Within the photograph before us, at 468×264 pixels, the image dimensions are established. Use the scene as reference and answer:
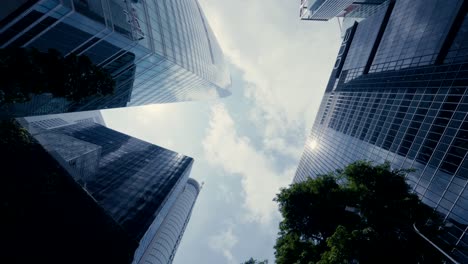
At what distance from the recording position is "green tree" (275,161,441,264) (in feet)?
55.6

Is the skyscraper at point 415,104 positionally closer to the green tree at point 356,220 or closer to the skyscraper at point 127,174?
A: the green tree at point 356,220

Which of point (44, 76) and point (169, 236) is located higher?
point (44, 76)

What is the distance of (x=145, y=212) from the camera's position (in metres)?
52.9

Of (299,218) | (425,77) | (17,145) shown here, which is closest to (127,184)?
(17,145)

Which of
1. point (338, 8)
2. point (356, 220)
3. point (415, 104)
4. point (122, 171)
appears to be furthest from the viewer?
point (338, 8)

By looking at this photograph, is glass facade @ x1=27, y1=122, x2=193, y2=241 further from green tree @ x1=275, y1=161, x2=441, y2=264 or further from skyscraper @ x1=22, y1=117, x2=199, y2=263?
green tree @ x1=275, y1=161, x2=441, y2=264

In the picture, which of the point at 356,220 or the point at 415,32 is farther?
the point at 415,32

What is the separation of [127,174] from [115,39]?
45162 mm

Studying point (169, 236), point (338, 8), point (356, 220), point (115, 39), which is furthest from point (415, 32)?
point (169, 236)

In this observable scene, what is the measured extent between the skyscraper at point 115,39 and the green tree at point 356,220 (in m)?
23.0

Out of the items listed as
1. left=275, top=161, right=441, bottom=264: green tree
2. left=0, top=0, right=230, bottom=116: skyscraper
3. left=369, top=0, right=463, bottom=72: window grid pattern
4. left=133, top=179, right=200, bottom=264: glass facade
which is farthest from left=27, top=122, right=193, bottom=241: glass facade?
left=369, top=0, right=463, bottom=72: window grid pattern

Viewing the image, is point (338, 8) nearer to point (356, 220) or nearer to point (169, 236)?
point (356, 220)

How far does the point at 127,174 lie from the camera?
211 feet

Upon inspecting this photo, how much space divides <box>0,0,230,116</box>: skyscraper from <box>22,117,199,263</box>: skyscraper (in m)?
12.7
